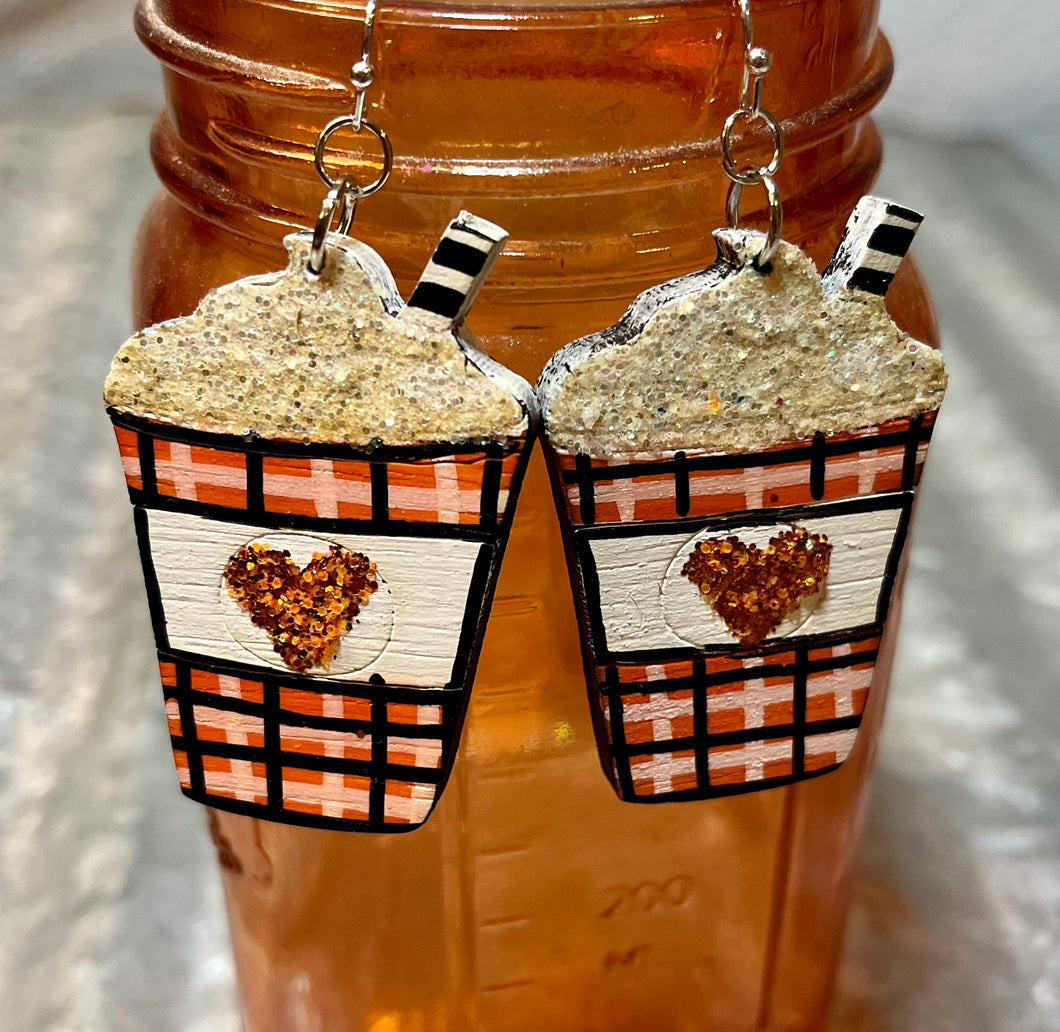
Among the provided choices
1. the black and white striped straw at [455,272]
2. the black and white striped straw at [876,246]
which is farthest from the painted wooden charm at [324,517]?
the black and white striped straw at [876,246]

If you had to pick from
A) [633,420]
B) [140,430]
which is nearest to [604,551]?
[633,420]

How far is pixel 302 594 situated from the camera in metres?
0.44

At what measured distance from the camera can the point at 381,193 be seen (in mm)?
457

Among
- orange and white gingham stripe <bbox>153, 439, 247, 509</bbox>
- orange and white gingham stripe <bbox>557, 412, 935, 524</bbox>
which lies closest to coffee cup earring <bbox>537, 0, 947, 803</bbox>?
orange and white gingham stripe <bbox>557, 412, 935, 524</bbox>

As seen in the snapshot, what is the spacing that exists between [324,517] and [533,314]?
0.36ft

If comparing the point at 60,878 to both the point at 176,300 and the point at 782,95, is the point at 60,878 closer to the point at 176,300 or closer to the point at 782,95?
the point at 176,300

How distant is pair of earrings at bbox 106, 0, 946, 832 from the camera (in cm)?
40

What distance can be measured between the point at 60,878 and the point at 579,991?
335mm

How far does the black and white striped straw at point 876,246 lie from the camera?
1.35ft

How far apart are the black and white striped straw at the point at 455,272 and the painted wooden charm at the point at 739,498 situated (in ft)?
0.13

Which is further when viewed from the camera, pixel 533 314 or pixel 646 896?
pixel 646 896

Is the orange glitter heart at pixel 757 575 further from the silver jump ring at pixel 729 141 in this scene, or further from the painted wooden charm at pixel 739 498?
the silver jump ring at pixel 729 141

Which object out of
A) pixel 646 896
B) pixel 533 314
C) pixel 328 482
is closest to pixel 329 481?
pixel 328 482

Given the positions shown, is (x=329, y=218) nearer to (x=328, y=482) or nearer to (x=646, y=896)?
(x=328, y=482)
